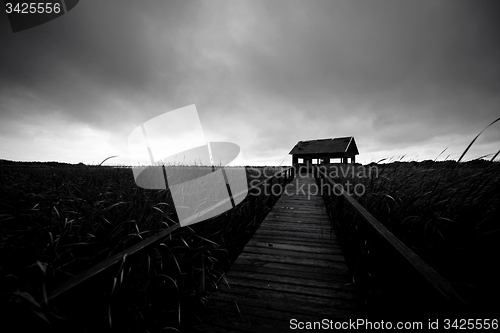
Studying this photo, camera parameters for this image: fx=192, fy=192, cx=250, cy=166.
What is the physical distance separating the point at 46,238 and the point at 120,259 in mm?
1259

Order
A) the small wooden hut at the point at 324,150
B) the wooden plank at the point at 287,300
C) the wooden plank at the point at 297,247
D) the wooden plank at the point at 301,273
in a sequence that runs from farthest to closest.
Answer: the small wooden hut at the point at 324,150, the wooden plank at the point at 297,247, the wooden plank at the point at 301,273, the wooden plank at the point at 287,300

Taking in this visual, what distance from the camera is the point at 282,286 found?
2488 mm

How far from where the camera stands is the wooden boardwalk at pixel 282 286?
1.95 m

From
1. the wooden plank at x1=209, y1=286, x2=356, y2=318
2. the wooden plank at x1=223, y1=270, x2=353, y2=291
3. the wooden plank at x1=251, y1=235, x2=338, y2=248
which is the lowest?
the wooden plank at x1=209, y1=286, x2=356, y2=318

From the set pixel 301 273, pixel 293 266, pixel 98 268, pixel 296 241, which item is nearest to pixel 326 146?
pixel 296 241

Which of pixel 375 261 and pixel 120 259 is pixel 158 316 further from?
pixel 375 261

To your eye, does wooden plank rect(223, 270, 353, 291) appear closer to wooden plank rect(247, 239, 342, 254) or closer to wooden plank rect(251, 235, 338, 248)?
wooden plank rect(247, 239, 342, 254)

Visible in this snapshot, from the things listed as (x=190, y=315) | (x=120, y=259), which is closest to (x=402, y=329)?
(x=190, y=315)

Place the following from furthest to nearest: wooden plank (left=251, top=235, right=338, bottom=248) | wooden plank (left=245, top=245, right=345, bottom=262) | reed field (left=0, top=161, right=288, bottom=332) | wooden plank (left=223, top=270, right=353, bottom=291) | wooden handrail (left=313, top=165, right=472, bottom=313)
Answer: wooden plank (left=251, top=235, right=338, bottom=248)
wooden plank (left=245, top=245, right=345, bottom=262)
wooden plank (left=223, top=270, right=353, bottom=291)
reed field (left=0, top=161, right=288, bottom=332)
wooden handrail (left=313, top=165, right=472, bottom=313)

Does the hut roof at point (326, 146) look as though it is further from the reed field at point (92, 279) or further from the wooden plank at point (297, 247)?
the reed field at point (92, 279)

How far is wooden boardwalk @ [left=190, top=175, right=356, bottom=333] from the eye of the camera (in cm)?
195

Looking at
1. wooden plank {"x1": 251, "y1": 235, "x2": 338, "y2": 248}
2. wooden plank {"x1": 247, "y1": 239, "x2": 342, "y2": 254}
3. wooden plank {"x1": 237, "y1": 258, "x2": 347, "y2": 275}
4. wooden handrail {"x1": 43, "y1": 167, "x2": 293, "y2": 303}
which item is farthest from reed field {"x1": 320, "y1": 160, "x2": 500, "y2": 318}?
wooden handrail {"x1": 43, "y1": 167, "x2": 293, "y2": 303}

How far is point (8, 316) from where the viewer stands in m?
0.85

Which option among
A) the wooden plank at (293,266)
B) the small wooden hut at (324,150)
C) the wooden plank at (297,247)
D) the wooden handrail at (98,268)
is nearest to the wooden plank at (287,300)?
the wooden plank at (293,266)
